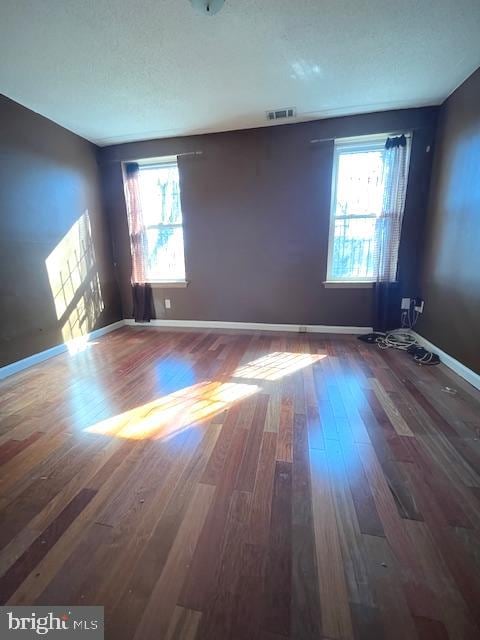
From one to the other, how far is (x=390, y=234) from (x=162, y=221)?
308 cm

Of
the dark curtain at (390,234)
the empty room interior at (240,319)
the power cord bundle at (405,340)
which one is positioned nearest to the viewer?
the empty room interior at (240,319)

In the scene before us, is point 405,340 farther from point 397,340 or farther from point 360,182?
point 360,182

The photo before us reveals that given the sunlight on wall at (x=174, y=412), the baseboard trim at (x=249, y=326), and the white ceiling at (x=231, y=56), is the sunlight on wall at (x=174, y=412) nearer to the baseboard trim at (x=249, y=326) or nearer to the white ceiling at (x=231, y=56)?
the baseboard trim at (x=249, y=326)

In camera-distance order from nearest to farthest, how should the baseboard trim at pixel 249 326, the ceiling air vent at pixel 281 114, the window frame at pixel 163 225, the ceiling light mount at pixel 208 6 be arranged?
the ceiling light mount at pixel 208 6, the ceiling air vent at pixel 281 114, the baseboard trim at pixel 249 326, the window frame at pixel 163 225

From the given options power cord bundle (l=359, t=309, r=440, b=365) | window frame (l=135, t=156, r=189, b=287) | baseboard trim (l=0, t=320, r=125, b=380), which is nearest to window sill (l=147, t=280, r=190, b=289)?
window frame (l=135, t=156, r=189, b=287)

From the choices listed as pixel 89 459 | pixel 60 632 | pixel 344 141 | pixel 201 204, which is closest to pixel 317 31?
pixel 344 141

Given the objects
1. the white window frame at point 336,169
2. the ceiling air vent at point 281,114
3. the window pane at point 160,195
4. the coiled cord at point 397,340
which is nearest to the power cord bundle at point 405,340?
the coiled cord at point 397,340

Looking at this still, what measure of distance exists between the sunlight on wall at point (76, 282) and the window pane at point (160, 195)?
0.84 meters

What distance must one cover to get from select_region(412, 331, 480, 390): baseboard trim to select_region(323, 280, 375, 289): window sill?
89cm

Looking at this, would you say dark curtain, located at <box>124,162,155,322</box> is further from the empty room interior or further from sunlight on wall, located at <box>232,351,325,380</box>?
sunlight on wall, located at <box>232,351,325,380</box>

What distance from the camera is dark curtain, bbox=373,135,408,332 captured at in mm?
3043

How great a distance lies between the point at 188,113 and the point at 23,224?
84.7 inches

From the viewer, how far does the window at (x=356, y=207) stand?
321cm

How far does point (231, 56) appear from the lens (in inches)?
82.6
